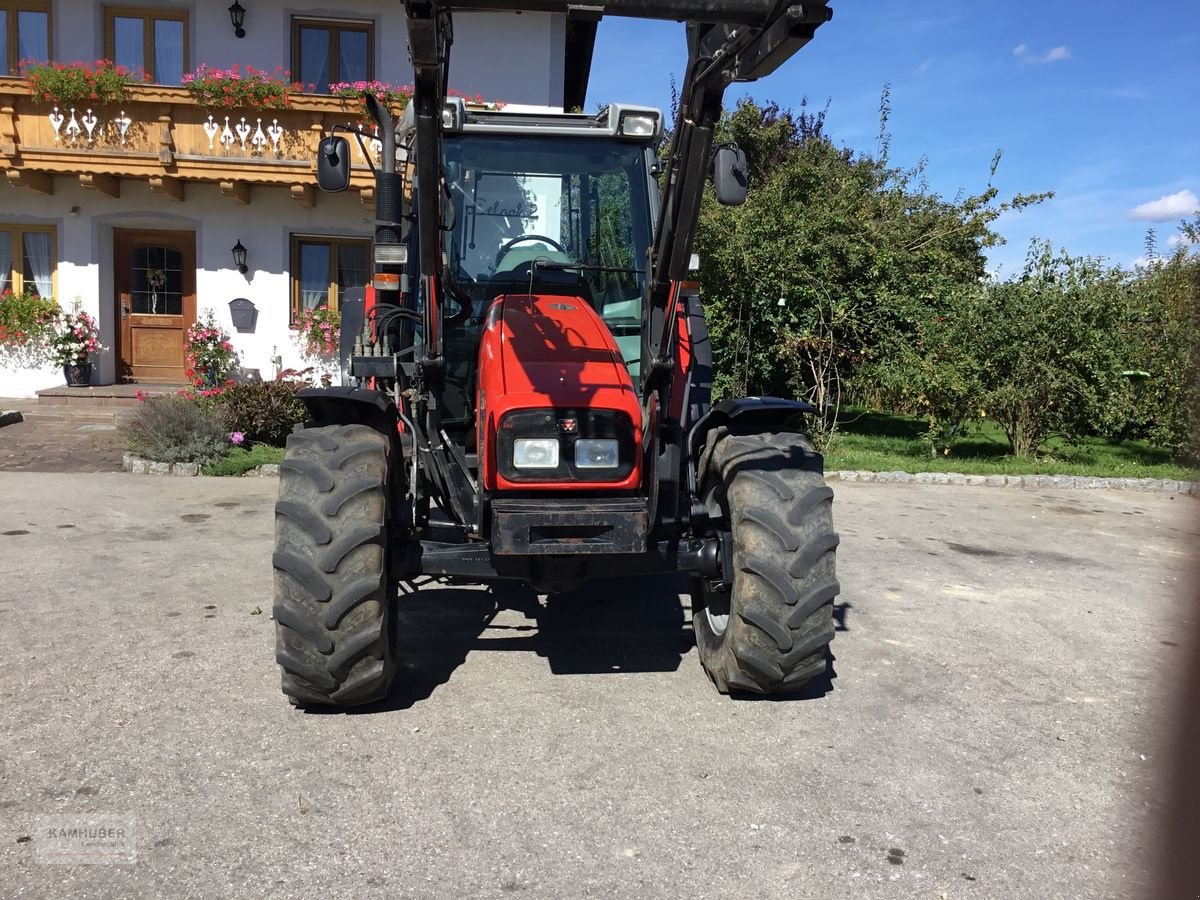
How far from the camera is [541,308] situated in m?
4.67

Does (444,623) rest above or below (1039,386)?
below

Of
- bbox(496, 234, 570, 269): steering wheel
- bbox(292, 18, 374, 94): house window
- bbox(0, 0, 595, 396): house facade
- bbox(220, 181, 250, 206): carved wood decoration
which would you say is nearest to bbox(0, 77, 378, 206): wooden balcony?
bbox(220, 181, 250, 206): carved wood decoration

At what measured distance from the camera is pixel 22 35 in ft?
46.2

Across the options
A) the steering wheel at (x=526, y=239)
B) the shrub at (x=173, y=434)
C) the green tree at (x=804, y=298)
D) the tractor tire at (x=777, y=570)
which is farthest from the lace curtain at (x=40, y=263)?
the tractor tire at (x=777, y=570)

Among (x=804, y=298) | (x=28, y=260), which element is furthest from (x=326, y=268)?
(x=804, y=298)

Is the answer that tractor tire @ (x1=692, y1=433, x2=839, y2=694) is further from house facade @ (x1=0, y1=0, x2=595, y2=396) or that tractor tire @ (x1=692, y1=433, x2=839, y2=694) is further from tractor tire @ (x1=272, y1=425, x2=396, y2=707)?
house facade @ (x1=0, y1=0, x2=595, y2=396)

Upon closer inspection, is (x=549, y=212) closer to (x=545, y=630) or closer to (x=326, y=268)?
(x=545, y=630)

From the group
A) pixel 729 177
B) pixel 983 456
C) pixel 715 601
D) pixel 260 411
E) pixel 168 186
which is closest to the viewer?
pixel 729 177

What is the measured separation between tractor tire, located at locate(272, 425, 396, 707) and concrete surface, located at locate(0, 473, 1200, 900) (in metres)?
0.23

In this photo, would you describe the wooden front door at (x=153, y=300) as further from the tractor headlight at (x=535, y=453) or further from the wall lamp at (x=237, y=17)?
the tractor headlight at (x=535, y=453)

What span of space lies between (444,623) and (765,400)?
217 centimetres

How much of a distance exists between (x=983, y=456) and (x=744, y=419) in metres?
9.29

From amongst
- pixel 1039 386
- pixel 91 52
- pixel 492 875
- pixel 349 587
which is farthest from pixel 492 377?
pixel 91 52

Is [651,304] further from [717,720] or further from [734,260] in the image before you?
[734,260]
